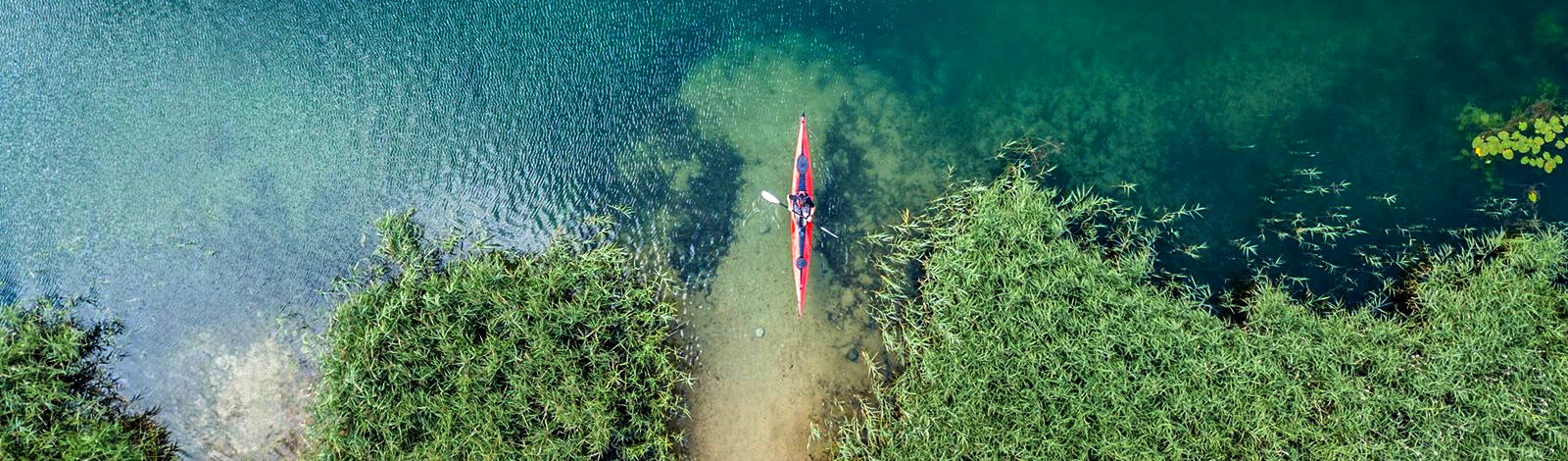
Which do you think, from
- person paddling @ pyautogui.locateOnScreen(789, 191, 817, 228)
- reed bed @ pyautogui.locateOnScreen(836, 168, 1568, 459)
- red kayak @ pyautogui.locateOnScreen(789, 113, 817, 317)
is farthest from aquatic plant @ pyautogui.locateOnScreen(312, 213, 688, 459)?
reed bed @ pyautogui.locateOnScreen(836, 168, 1568, 459)

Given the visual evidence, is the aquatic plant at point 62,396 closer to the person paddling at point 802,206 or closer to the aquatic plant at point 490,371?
the aquatic plant at point 490,371

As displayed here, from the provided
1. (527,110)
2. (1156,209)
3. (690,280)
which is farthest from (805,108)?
(1156,209)

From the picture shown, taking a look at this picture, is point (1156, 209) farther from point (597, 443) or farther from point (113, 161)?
point (113, 161)

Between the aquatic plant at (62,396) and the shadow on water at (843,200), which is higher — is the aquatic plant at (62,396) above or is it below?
below

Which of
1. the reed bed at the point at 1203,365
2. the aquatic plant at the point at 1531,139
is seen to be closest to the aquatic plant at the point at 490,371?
the reed bed at the point at 1203,365

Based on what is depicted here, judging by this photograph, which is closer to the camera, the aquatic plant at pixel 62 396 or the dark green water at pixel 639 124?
the aquatic plant at pixel 62 396

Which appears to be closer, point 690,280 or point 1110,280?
point 1110,280

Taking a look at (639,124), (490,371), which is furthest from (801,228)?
(490,371)
